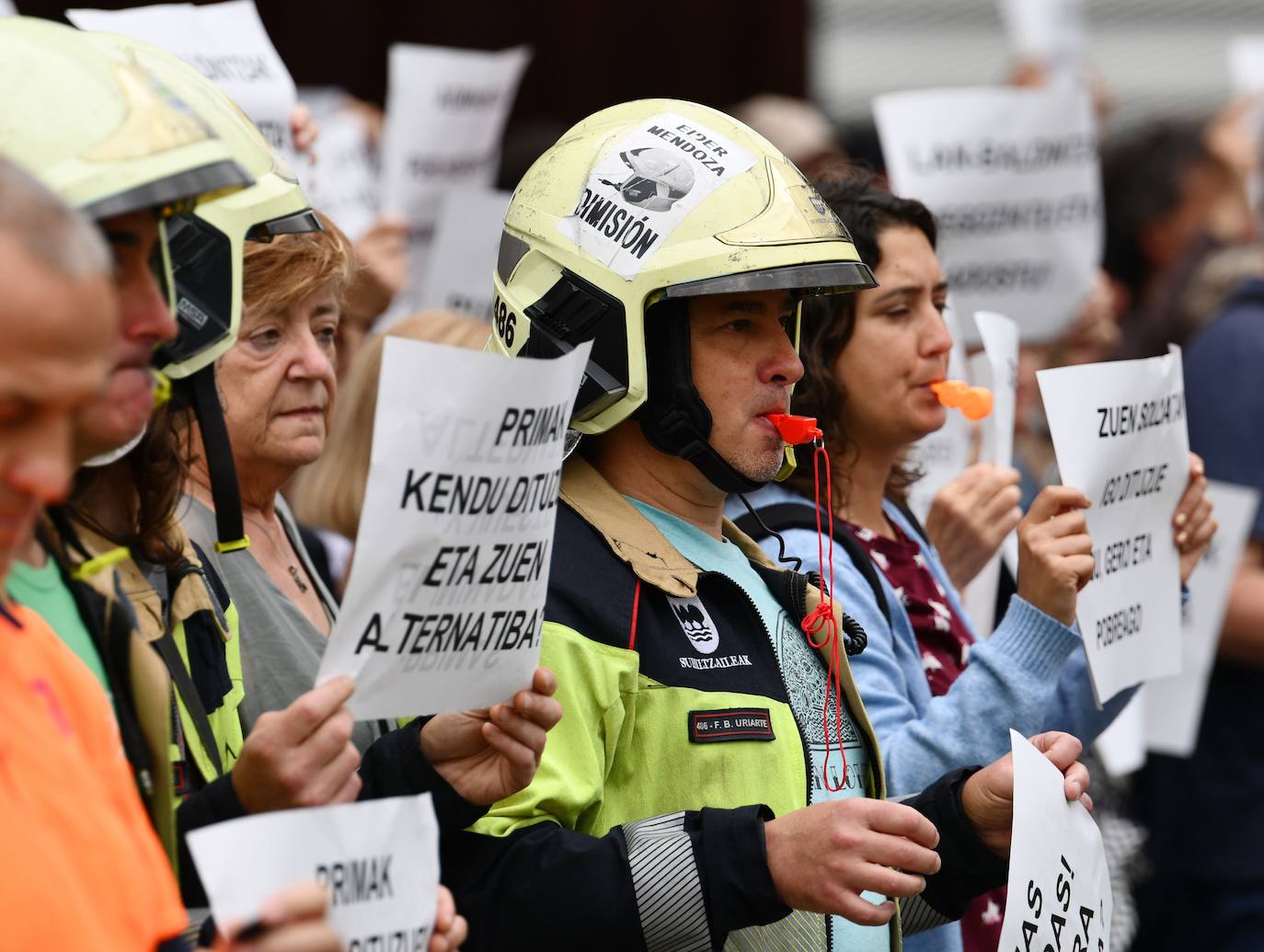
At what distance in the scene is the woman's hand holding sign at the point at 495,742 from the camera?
271 centimetres

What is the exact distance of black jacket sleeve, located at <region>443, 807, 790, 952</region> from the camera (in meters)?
2.84

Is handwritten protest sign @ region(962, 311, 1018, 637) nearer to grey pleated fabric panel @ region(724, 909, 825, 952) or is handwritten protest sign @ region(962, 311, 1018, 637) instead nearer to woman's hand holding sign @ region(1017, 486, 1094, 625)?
woman's hand holding sign @ region(1017, 486, 1094, 625)

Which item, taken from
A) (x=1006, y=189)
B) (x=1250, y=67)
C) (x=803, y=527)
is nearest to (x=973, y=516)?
(x=803, y=527)

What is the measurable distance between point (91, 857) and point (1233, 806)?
4354 millimetres

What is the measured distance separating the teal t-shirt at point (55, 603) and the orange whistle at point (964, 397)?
2205 mm

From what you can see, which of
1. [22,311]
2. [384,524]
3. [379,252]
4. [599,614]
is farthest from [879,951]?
[379,252]

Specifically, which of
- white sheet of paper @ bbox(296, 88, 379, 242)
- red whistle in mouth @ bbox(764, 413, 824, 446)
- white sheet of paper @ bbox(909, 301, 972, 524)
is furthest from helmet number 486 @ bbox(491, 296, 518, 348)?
white sheet of paper @ bbox(296, 88, 379, 242)

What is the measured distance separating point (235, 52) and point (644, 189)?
A: 64.4 inches

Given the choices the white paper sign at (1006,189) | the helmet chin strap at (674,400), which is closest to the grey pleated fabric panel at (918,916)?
the helmet chin strap at (674,400)

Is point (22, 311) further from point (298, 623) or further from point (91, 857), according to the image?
point (298, 623)

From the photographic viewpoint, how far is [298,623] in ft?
11.0

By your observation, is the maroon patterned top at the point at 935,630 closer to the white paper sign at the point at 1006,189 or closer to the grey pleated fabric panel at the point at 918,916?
the grey pleated fabric panel at the point at 918,916

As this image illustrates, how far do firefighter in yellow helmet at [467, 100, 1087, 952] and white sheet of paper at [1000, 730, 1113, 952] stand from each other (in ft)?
0.18

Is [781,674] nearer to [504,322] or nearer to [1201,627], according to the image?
[504,322]
